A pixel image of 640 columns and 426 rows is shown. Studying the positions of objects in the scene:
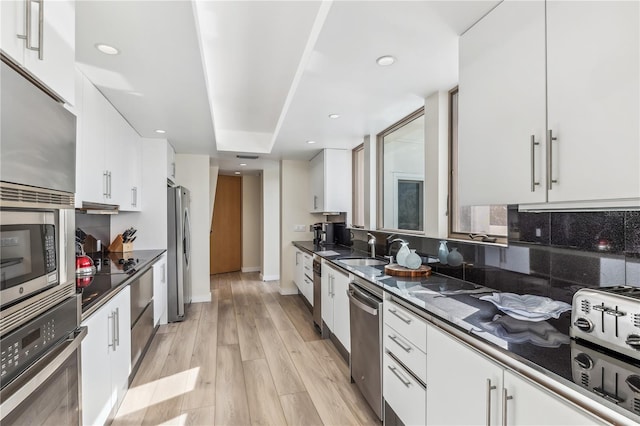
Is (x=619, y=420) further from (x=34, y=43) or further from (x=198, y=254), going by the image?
(x=198, y=254)

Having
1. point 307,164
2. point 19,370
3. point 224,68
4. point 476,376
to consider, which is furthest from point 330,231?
point 19,370

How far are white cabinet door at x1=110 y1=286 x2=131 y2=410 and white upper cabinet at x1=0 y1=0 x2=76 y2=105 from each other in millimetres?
1305

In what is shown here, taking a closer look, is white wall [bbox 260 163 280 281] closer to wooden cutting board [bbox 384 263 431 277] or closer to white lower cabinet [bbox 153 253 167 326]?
white lower cabinet [bbox 153 253 167 326]

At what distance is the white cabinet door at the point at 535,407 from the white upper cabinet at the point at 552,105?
2.18 feet

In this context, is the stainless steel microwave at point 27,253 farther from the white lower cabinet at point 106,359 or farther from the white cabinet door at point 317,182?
the white cabinet door at point 317,182

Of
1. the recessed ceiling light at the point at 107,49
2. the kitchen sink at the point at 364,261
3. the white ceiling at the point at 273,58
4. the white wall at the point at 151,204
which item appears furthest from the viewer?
the white wall at the point at 151,204

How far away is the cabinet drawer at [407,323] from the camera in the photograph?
5.04 ft

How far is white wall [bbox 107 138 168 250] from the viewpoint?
12.4 feet

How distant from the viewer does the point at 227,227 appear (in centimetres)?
722

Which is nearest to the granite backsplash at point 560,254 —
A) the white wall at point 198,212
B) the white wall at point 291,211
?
the white wall at point 291,211

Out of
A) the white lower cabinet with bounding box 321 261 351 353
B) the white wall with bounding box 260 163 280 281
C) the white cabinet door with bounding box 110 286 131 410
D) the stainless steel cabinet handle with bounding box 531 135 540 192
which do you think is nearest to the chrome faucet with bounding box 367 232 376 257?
the white lower cabinet with bounding box 321 261 351 353

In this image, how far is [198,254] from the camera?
4.86 metres

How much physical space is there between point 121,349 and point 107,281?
1.50ft

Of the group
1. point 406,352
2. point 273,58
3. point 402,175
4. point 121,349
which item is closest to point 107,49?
point 273,58
